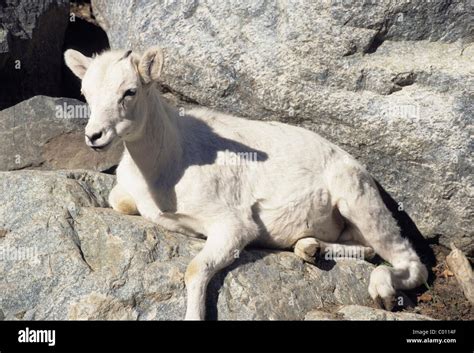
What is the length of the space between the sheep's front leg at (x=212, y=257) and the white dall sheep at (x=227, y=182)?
13 mm

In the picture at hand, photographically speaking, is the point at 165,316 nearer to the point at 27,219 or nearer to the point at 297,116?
the point at 27,219

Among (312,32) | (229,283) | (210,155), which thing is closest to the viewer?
(229,283)

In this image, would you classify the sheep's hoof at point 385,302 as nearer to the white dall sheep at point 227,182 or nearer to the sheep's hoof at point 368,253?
the white dall sheep at point 227,182

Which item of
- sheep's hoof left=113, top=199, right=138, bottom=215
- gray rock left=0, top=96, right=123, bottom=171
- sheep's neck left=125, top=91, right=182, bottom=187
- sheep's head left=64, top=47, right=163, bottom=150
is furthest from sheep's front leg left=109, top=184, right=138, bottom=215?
gray rock left=0, top=96, right=123, bottom=171

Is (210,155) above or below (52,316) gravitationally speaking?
above

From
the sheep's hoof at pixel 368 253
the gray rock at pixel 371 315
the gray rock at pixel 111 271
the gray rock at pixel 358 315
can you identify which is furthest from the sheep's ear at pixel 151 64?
the sheep's hoof at pixel 368 253

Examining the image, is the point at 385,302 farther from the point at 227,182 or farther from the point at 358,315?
the point at 227,182

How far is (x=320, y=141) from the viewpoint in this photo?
12.0 meters

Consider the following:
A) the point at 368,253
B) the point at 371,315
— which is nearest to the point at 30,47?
the point at 368,253

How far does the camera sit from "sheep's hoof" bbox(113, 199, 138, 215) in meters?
11.2

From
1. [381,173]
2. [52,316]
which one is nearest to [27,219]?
[52,316]

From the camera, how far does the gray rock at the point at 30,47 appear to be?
1347cm
